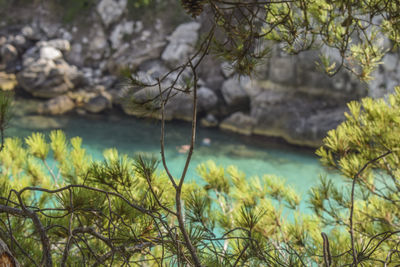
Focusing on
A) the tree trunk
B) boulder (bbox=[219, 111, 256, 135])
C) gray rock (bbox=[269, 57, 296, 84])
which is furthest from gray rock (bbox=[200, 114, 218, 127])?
the tree trunk

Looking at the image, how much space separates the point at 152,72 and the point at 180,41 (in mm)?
3091

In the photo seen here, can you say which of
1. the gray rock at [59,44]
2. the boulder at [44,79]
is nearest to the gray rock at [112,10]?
the gray rock at [59,44]

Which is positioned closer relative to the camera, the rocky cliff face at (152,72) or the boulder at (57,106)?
the rocky cliff face at (152,72)

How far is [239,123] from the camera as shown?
5762 mm

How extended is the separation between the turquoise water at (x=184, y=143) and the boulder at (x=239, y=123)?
173mm

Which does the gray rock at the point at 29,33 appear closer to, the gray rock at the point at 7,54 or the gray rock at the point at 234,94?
the gray rock at the point at 7,54

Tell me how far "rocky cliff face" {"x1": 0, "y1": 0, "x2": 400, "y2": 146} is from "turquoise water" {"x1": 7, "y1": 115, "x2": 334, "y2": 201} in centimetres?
29

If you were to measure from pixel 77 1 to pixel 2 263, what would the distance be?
881cm

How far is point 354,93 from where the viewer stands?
17.0 feet

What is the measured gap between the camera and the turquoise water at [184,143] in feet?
15.1

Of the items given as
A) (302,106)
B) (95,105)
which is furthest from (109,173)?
(95,105)

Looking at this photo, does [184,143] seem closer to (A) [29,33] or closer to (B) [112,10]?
(B) [112,10]

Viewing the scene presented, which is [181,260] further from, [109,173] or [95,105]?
[95,105]

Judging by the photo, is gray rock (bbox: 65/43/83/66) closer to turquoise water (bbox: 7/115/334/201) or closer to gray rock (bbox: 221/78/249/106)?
turquoise water (bbox: 7/115/334/201)
